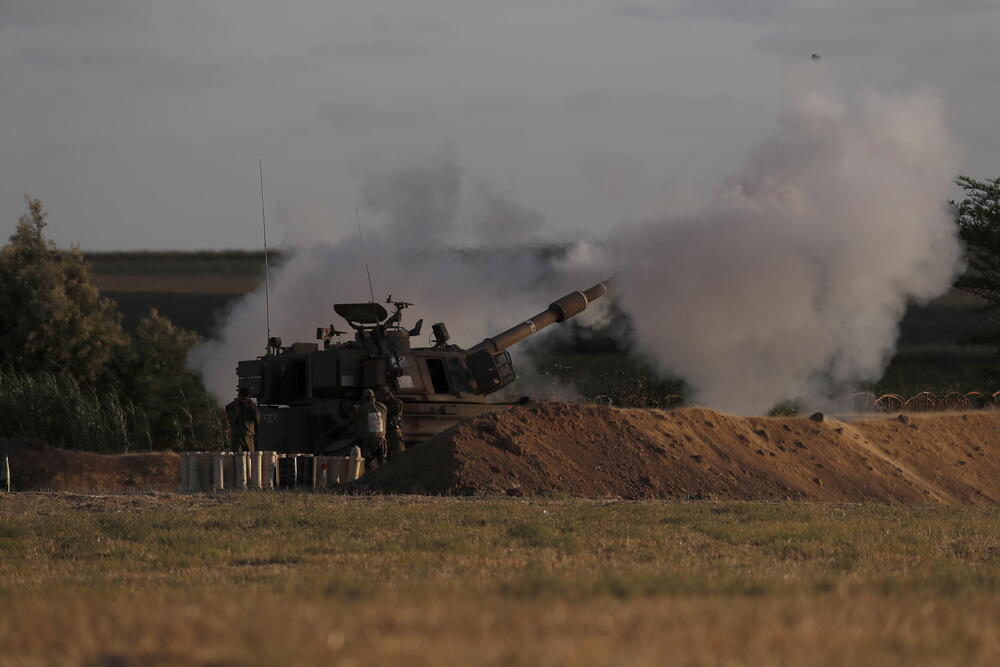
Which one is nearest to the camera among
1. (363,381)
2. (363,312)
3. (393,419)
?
(393,419)

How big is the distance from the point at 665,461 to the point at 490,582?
1345 cm

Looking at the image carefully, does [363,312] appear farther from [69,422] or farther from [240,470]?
[69,422]

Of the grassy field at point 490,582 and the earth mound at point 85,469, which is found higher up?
the earth mound at point 85,469

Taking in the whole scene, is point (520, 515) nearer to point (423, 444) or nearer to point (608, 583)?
point (423, 444)

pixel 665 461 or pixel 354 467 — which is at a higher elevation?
pixel 354 467

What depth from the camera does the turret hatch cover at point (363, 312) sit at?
26.5 meters

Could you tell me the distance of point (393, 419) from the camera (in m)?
24.6

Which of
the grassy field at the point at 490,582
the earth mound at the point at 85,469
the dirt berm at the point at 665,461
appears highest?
the earth mound at the point at 85,469

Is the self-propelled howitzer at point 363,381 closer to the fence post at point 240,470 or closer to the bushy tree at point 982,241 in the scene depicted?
the fence post at point 240,470

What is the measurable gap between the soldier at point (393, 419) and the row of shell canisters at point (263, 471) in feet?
2.43

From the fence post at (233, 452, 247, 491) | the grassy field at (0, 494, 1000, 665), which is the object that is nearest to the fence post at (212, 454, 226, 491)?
the fence post at (233, 452, 247, 491)

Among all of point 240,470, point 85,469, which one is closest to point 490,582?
point 240,470

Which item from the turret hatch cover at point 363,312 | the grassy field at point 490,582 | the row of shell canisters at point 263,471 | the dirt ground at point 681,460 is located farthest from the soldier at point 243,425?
the grassy field at point 490,582

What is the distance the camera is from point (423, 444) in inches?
889
